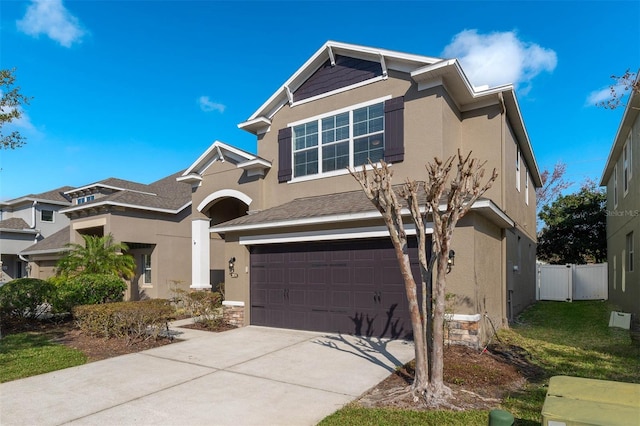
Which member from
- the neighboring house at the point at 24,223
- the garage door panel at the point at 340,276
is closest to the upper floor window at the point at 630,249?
the garage door panel at the point at 340,276

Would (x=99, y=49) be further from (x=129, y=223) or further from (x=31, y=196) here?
(x=31, y=196)

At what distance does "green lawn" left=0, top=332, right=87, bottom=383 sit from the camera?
7.05 m

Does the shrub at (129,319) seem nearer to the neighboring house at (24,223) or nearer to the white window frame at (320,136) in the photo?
the white window frame at (320,136)

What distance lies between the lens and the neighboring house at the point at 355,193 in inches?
Result: 365

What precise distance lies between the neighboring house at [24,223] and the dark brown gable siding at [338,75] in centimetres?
2134

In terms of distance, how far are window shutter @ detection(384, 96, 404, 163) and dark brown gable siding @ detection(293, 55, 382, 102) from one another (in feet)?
3.91

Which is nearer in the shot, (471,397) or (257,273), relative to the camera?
(471,397)

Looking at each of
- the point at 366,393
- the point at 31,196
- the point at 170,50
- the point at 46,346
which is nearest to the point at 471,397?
the point at 366,393

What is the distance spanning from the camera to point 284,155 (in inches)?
509

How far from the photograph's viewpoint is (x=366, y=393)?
5781 mm

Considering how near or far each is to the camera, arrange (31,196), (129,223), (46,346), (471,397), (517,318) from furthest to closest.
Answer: (31,196) → (129,223) → (517,318) → (46,346) → (471,397)

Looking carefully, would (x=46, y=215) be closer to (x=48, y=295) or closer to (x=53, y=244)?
(x=53, y=244)

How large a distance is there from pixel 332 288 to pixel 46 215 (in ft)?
85.0

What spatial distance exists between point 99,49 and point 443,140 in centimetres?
1140
